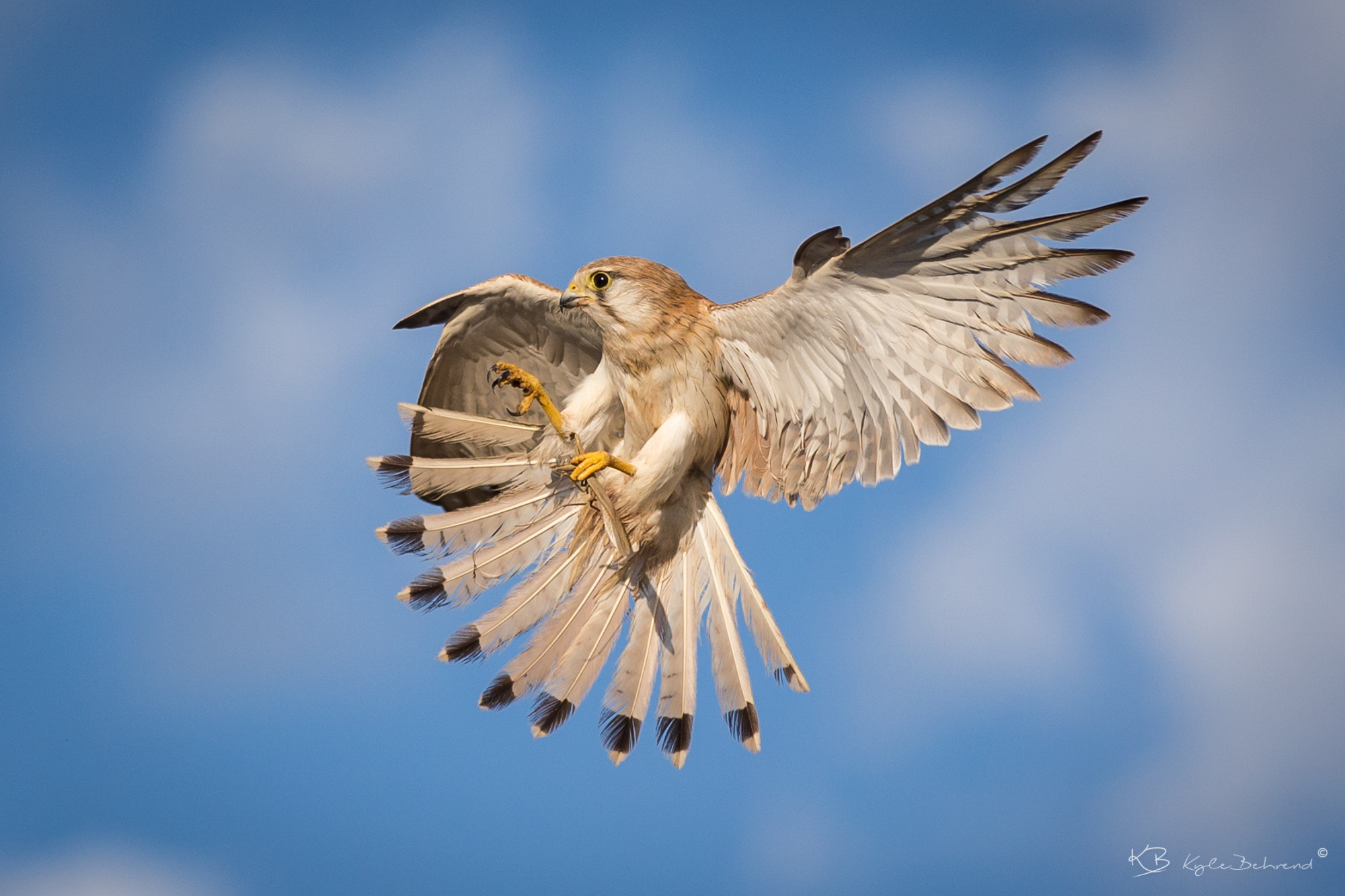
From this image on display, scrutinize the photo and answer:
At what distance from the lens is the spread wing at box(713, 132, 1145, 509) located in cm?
363

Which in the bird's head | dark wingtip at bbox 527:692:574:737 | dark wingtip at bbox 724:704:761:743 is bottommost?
dark wingtip at bbox 724:704:761:743

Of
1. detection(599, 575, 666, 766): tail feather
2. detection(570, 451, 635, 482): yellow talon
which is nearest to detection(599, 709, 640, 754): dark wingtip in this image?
detection(599, 575, 666, 766): tail feather

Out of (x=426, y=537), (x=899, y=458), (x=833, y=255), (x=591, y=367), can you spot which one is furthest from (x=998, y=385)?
(x=426, y=537)

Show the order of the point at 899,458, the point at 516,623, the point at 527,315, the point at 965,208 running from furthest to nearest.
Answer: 1. the point at 527,315
2. the point at 516,623
3. the point at 899,458
4. the point at 965,208

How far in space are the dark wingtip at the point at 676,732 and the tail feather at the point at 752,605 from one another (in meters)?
0.41

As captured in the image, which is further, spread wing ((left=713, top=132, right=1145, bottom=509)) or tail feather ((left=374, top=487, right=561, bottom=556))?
tail feather ((left=374, top=487, right=561, bottom=556))

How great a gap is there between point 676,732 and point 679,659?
30 cm

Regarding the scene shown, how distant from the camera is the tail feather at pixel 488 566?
14.1ft

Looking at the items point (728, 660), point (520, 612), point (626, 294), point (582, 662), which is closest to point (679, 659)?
point (728, 660)

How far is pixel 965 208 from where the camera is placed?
3.62 m

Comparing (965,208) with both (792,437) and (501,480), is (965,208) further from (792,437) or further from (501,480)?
(501,480)

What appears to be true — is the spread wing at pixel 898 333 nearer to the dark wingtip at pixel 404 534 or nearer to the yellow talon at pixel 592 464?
the yellow talon at pixel 592 464

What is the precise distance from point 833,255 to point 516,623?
2016mm

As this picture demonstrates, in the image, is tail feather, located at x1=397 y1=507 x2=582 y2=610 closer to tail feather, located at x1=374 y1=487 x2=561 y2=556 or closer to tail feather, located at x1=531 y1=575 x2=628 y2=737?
tail feather, located at x1=374 y1=487 x2=561 y2=556
